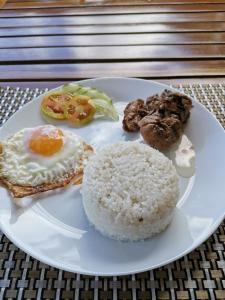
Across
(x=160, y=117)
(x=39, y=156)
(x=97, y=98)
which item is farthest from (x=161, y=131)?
(x=39, y=156)

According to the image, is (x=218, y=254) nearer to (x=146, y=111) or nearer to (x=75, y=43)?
(x=146, y=111)

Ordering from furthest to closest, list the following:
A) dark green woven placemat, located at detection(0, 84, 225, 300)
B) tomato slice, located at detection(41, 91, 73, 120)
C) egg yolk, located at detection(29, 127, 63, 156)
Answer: tomato slice, located at detection(41, 91, 73, 120), egg yolk, located at detection(29, 127, 63, 156), dark green woven placemat, located at detection(0, 84, 225, 300)

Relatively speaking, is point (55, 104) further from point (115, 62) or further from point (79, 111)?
point (115, 62)

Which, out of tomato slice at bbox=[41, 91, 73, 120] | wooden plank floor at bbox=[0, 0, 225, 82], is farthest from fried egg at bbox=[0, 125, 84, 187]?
wooden plank floor at bbox=[0, 0, 225, 82]

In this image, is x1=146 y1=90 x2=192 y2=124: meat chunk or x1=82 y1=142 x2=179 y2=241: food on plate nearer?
x1=82 y1=142 x2=179 y2=241: food on plate

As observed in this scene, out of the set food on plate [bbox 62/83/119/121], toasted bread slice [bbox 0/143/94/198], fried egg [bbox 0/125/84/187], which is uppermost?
food on plate [bbox 62/83/119/121]

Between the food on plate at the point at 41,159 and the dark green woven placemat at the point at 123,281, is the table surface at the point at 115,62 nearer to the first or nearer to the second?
the dark green woven placemat at the point at 123,281

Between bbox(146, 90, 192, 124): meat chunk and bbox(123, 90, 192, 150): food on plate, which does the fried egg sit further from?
bbox(146, 90, 192, 124): meat chunk
